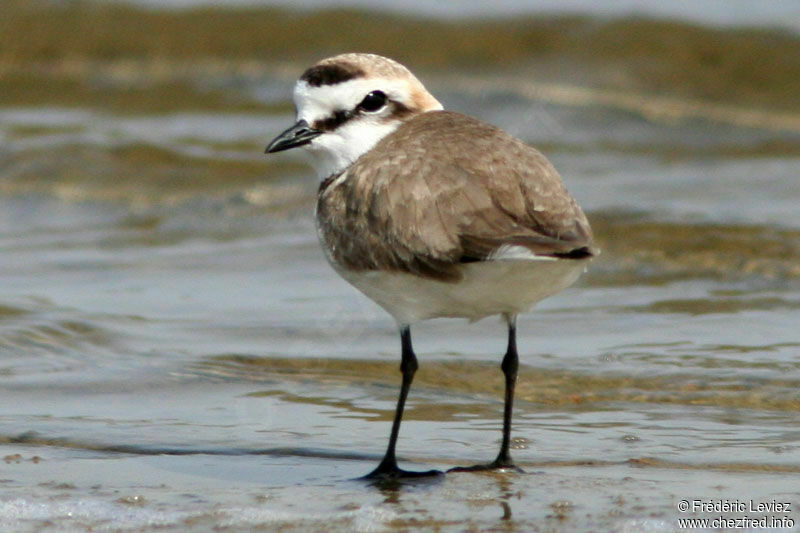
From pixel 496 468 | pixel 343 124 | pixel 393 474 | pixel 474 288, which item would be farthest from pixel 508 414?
pixel 343 124

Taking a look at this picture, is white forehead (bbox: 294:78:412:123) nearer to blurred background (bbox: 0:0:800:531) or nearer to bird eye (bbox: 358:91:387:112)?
bird eye (bbox: 358:91:387:112)

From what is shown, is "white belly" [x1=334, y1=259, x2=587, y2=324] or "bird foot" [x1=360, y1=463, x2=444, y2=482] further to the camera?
"bird foot" [x1=360, y1=463, x2=444, y2=482]

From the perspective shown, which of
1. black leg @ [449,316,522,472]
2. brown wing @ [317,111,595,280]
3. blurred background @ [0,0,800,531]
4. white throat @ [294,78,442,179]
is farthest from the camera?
white throat @ [294,78,442,179]

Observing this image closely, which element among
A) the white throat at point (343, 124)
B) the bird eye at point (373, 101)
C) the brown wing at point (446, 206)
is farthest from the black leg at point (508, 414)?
the bird eye at point (373, 101)

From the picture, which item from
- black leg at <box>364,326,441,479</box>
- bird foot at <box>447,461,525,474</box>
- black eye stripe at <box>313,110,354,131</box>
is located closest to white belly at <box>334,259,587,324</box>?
black leg at <box>364,326,441,479</box>

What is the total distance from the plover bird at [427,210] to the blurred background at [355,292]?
2.09 feet

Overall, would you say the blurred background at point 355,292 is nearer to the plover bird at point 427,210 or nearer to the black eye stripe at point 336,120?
the plover bird at point 427,210

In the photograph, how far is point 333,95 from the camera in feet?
18.2

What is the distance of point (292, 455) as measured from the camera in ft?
17.5

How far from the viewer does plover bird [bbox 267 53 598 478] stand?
467 centimetres

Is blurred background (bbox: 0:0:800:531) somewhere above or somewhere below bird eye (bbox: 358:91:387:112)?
below

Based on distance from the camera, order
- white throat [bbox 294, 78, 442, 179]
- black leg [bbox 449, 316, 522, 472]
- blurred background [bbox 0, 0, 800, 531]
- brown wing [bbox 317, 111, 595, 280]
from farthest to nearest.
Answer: white throat [bbox 294, 78, 442, 179]
black leg [bbox 449, 316, 522, 472]
blurred background [bbox 0, 0, 800, 531]
brown wing [bbox 317, 111, 595, 280]

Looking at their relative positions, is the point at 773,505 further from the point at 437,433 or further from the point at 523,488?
the point at 437,433

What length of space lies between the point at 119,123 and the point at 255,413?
832cm
